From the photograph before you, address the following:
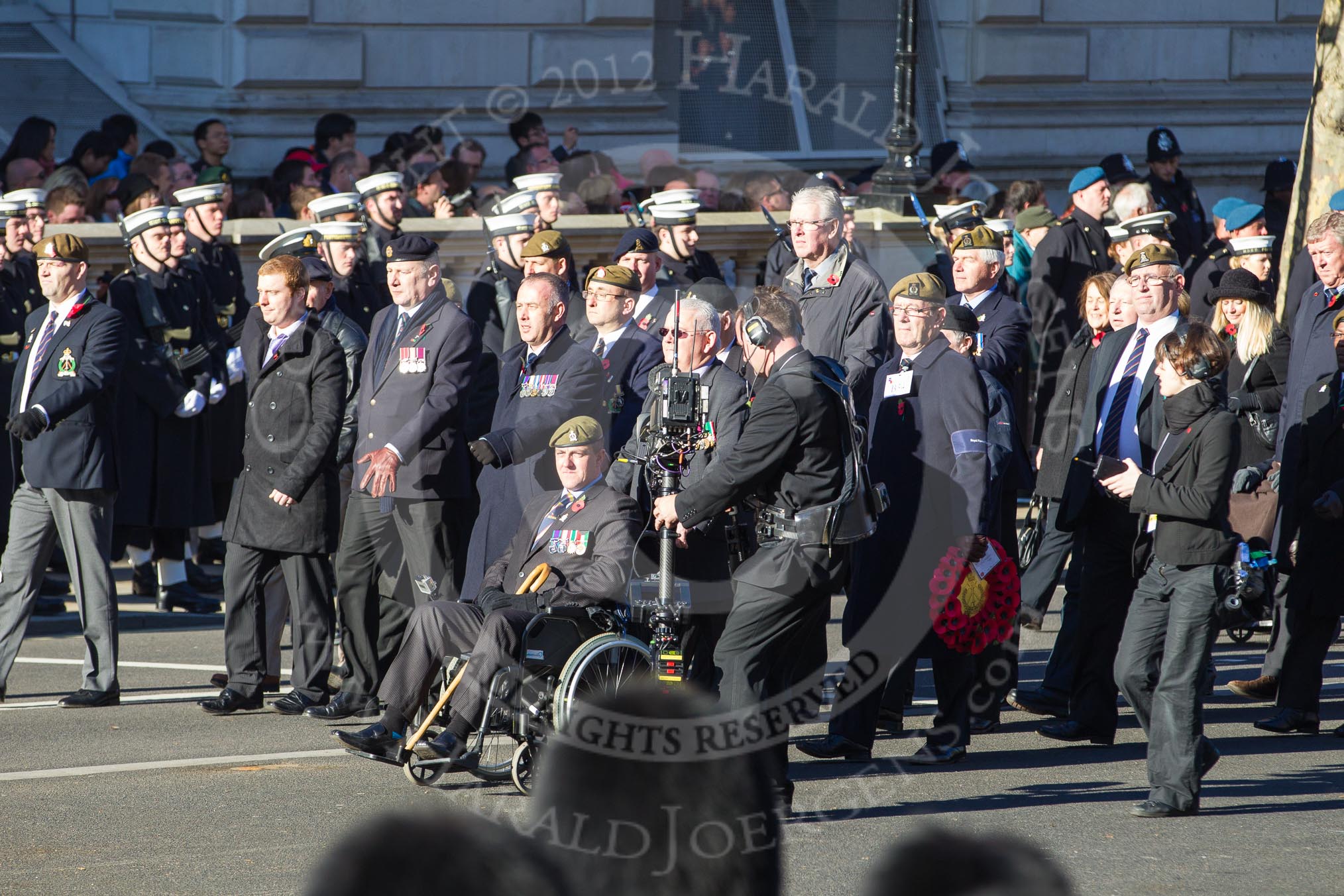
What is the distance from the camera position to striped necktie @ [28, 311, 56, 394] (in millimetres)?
8414

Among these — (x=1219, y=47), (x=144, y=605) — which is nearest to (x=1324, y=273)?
(x=144, y=605)

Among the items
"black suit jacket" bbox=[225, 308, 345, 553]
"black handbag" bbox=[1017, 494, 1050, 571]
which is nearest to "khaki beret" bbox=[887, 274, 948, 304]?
"black handbag" bbox=[1017, 494, 1050, 571]

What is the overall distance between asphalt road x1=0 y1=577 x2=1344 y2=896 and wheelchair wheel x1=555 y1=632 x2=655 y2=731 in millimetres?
488

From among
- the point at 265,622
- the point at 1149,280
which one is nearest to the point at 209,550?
the point at 265,622

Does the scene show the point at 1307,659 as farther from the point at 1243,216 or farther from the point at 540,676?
the point at 1243,216

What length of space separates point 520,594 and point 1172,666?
7.91 feet

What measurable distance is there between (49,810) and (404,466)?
2.26 meters

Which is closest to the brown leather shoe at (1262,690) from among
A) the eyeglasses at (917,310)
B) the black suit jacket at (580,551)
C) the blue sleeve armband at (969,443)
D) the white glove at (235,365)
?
the blue sleeve armband at (969,443)

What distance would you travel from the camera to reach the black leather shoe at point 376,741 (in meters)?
6.72

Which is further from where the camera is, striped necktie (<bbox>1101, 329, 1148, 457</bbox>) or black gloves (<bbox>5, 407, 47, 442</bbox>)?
black gloves (<bbox>5, 407, 47, 442</bbox>)

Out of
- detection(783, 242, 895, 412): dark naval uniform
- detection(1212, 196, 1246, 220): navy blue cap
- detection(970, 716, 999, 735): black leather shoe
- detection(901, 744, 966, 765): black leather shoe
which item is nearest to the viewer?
detection(901, 744, 966, 765): black leather shoe

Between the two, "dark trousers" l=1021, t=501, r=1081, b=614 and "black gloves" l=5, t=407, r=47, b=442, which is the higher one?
"black gloves" l=5, t=407, r=47, b=442

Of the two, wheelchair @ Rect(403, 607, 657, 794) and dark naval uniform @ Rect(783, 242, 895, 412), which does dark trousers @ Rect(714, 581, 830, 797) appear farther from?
dark naval uniform @ Rect(783, 242, 895, 412)

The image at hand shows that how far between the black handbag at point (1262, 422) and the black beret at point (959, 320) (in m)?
1.93
